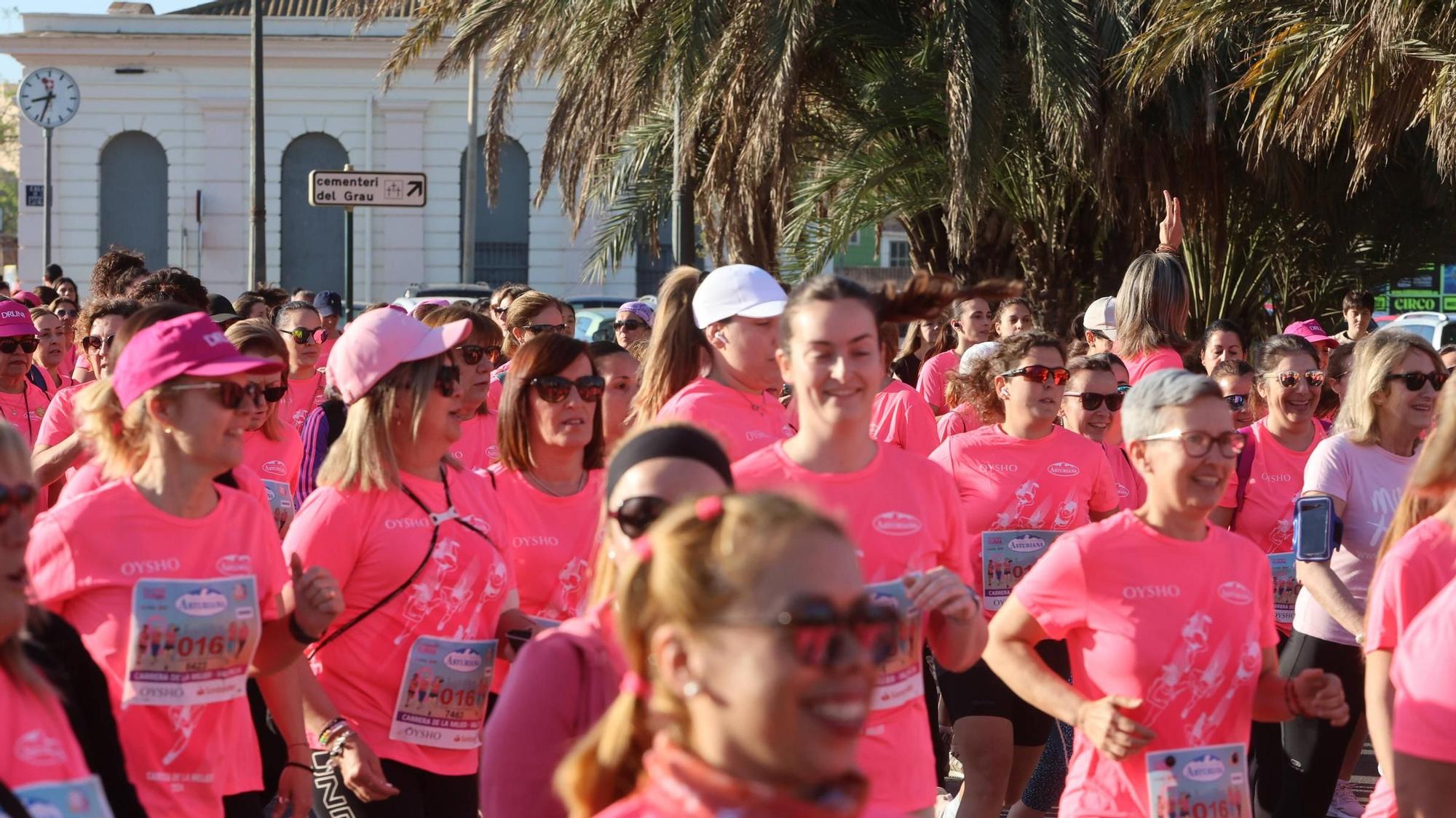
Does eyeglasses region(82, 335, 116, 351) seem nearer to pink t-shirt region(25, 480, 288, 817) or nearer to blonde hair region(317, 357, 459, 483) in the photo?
blonde hair region(317, 357, 459, 483)

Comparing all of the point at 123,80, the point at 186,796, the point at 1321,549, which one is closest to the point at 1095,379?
the point at 1321,549

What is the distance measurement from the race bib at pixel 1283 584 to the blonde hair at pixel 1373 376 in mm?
752

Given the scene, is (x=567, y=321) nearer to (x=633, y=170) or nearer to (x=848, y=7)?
(x=848, y=7)

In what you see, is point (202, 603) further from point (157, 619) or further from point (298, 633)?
point (298, 633)

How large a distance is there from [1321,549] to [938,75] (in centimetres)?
971

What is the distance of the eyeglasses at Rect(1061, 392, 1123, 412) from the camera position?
682 cm

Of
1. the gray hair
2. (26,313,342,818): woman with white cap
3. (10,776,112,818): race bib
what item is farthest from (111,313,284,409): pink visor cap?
the gray hair

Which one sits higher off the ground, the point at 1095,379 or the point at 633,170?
the point at 633,170

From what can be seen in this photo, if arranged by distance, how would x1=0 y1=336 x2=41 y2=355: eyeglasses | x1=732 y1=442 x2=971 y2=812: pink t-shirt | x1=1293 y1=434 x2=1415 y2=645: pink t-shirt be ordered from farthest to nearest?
x1=0 y1=336 x2=41 y2=355: eyeglasses → x1=1293 y1=434 x2=1415 y2=645: pink t-shirt → x1=732 y1=442 x2=971 y2=812: pink t-shirt

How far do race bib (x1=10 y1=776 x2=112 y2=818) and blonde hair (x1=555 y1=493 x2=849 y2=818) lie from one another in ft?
2.95

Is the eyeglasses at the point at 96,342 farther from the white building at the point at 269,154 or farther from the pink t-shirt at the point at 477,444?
the white building at the point at 269,154

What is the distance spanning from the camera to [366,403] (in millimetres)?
4348

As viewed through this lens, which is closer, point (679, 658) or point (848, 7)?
point (679, 658)

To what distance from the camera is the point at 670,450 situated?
9.20 feet
